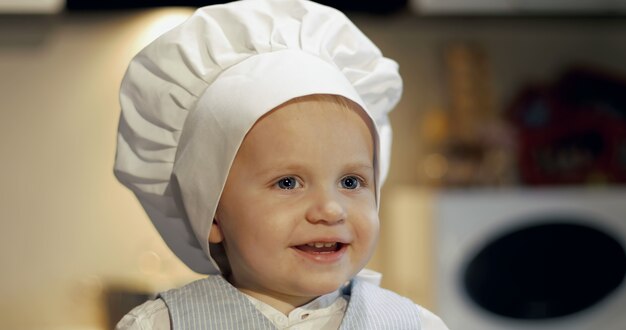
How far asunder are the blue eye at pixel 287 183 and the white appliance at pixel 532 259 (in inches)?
61.6

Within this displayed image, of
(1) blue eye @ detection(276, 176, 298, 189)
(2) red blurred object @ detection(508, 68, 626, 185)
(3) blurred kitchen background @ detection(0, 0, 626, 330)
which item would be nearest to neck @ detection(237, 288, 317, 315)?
(1) blue eye @ detection(276, 176, 298, 189)

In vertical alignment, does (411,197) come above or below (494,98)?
below

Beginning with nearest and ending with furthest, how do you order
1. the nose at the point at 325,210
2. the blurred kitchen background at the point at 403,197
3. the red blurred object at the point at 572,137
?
the nose at the point at 325,210
the blurred kitchen background at the point at 403,197
the red blurred object at the point at 572,137

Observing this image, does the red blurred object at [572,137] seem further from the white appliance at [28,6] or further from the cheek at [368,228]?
the cheek at [368,228]

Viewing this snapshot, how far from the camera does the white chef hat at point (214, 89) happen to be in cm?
80

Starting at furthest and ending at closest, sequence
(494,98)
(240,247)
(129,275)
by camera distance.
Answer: (494,98) → (129,275) → (240,247)

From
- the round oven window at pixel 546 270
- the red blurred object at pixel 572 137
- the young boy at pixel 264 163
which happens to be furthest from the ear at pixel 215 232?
the red blurred object at pixel 572 137

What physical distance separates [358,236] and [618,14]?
2008mm

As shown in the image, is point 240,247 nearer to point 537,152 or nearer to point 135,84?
point 135,84

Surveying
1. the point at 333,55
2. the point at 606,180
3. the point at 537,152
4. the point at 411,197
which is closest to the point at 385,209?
the point at 411,197

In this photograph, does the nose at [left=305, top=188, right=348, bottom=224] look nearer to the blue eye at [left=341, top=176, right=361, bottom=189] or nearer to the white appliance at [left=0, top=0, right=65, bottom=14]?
the blue eye at [left=341, top=176, right=361, bottom=189]

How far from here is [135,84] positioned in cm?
87

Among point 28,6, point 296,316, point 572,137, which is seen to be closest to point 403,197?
point 572,137

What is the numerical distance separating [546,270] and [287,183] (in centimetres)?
176
